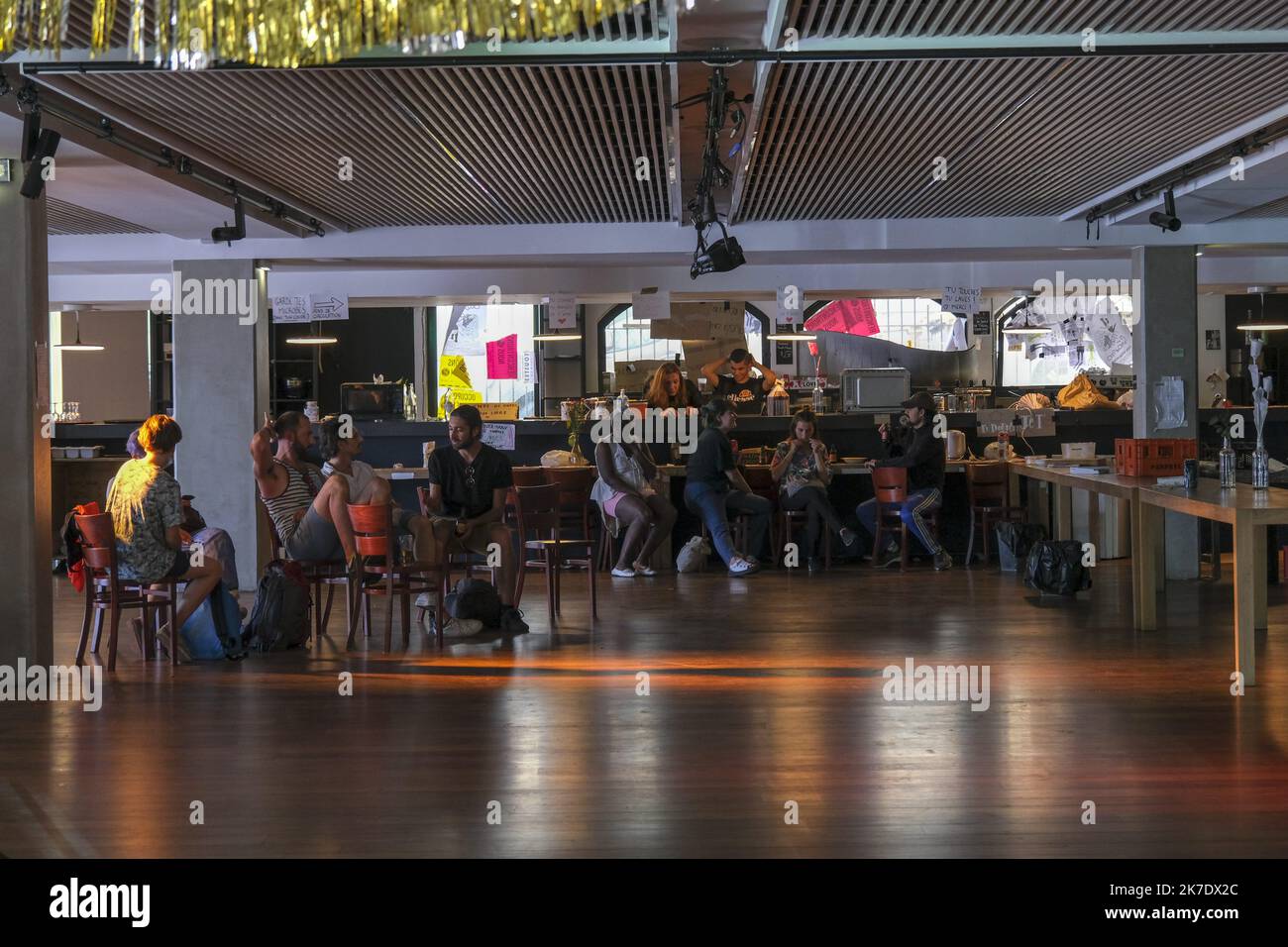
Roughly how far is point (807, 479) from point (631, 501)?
1568 mm

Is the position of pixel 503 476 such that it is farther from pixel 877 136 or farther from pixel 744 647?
pixel 877 136

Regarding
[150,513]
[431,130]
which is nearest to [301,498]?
[150,513]

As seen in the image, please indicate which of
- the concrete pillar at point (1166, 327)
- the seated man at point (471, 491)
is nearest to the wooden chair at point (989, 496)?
the concrete pillar at point (1166, 327)

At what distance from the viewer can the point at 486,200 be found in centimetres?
873

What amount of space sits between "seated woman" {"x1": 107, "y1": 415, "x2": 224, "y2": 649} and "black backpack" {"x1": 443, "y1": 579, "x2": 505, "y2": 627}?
1.53 m

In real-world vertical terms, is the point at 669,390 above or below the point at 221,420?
above

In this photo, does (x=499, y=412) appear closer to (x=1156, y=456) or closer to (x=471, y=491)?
(x=471, y=491)

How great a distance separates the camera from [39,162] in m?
5.85

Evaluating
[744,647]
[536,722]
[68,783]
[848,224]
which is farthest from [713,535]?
[68,783]

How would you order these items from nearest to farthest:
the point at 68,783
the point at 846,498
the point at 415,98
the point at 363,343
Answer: the point at 68,783 → the point at 415,98 → the point at 846,498 → the point at 363,343

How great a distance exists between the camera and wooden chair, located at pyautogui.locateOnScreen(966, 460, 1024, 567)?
10.5 metres

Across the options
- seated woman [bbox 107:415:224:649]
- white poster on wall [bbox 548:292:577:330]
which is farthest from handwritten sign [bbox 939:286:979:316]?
seated woman [bbox 107:415:224:649]

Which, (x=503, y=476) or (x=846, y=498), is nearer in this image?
(x=503, y=476)

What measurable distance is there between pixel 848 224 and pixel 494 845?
23.4ft
